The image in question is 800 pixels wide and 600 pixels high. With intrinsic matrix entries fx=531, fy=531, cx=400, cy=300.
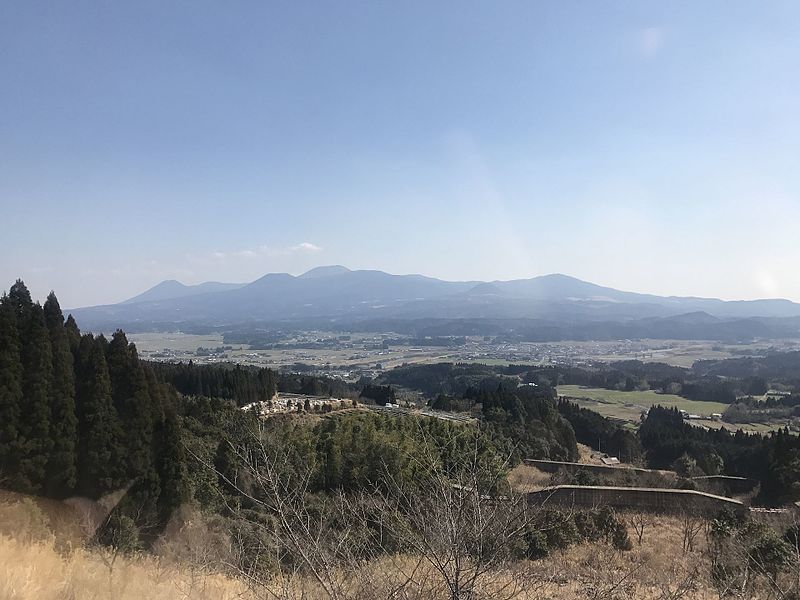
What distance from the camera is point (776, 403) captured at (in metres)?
42.3

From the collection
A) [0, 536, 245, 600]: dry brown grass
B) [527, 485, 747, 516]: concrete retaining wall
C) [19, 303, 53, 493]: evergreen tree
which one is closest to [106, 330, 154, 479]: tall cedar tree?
[19, 303, 53, 493]: evergreen tree

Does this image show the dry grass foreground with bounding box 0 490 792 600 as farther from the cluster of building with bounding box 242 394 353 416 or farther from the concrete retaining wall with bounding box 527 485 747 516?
the cluster of building with bounding box 242 394 353 416

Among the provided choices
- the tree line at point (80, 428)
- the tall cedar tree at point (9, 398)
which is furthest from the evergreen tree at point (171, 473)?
the tall cedar tree at point (9, 398)

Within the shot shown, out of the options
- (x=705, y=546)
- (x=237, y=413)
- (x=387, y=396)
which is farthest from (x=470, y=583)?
(x=387, y=396)

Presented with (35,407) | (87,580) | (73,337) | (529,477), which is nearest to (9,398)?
(35,407)

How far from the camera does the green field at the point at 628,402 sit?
4144cm

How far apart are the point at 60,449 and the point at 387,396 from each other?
2064 centimetres

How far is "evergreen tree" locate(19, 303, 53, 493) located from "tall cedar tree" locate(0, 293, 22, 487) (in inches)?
5.2

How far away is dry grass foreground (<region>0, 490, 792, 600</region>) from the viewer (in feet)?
14.8

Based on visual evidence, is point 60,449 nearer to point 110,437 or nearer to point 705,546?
point 110,437

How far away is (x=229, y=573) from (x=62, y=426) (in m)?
7.10

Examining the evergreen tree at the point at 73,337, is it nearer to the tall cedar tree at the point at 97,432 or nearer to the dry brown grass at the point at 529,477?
the tall cedar tree at the point at 97,432

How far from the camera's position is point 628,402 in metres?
46.6

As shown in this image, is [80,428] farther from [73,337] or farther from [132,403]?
[73,337]
